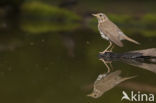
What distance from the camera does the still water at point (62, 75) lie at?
8.19m

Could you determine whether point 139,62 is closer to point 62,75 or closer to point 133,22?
point 62,75

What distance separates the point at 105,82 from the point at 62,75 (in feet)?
4.09

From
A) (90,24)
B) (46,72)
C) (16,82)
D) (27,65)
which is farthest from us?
(90,24)

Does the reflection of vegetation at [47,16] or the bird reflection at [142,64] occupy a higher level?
the bird reflection at [142,64]

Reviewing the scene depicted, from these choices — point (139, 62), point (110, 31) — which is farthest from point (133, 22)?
point (110, 31)

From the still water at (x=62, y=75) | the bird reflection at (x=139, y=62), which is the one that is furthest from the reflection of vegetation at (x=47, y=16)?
the bird reflection at (x=139, y=62)

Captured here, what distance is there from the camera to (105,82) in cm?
902

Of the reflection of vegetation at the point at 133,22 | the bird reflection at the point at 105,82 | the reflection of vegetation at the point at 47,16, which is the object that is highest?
the bird reflection at the point at 105,82

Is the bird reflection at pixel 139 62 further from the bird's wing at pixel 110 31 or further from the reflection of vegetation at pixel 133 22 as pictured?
the reflection of vegetation at pixel 133 22

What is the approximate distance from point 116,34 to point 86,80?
66.9 inches

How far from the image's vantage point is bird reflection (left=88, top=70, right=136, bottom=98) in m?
8.32

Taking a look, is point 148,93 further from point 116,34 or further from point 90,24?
point 90,24

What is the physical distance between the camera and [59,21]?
26500 millimetres

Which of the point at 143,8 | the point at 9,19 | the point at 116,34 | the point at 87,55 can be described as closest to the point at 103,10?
the point at 143,8
